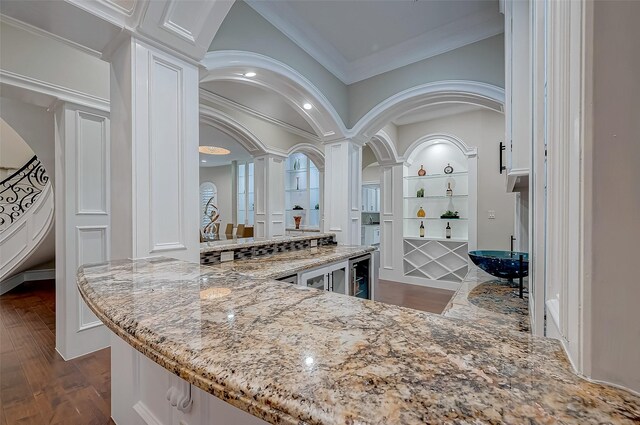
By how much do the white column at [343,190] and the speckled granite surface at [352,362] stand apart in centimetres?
271

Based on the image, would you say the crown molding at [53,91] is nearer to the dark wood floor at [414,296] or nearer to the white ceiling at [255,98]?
the white ceiling at [255,98]

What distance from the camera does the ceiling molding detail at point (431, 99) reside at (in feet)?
8.54

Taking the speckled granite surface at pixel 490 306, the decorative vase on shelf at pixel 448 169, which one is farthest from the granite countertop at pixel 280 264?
the decorative vase on shelf at pixel 448 169

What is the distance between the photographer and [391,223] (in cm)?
523

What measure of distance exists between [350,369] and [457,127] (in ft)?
16.5

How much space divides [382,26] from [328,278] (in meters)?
2.40

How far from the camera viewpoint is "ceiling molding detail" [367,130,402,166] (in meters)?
4.64

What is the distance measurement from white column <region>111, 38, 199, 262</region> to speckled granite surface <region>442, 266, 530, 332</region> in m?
1.53

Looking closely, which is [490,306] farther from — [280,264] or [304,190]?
[304,190]

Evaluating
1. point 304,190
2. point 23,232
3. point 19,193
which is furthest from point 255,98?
point 19,193

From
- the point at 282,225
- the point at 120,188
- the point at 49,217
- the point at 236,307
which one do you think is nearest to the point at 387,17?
the point at 120,188

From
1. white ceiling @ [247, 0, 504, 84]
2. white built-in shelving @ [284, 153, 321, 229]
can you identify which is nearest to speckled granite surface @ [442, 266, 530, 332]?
white ceiling @ [247, 0, 504, 84]

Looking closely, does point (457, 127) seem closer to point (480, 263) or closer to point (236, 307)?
Answer: point (480, 263)

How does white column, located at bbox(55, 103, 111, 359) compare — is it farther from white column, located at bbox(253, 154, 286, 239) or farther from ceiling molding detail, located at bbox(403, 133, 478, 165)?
ceiling molding detail, located at bbox(403, 133, 478, 165)
